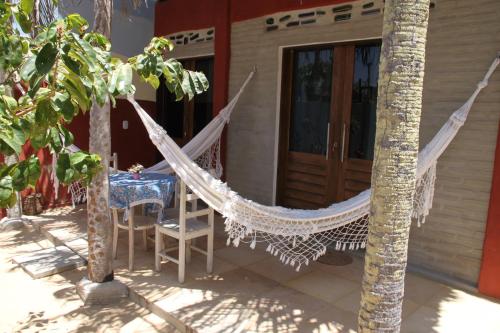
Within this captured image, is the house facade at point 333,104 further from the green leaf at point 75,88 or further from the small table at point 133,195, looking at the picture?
the green leaf at point 75,88

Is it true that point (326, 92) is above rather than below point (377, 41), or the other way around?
below

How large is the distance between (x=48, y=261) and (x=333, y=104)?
2.68 m

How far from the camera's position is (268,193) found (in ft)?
13.5

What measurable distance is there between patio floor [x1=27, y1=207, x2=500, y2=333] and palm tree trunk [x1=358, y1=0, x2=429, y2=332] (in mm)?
981

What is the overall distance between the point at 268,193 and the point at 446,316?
6.75 ft

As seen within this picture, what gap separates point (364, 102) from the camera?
3453mm

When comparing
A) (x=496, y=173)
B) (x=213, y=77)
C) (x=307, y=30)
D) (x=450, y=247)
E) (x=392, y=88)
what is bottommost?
(x=450, y=247)

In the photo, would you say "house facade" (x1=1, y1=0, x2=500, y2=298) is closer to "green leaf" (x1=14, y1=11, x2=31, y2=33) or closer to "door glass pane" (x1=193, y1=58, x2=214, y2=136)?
"door glass pane" (x1=193, y1=58, x2=214, y2=136)

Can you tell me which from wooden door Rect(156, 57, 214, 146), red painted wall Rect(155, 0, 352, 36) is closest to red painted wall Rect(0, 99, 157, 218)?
wooden door Rect(156, 57, 214, 146)

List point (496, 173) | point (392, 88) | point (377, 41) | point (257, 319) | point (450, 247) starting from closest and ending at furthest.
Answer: point (392, 88)
point (257, 319)
point (496, 173)
point (450, 247)
point (377, 41)

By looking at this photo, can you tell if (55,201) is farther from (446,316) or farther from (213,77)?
(446,316)

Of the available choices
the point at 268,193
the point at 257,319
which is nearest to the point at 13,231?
the point at 268,193

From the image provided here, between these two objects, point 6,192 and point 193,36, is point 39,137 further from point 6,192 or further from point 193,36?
point 193,36

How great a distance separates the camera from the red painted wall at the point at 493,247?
2584 millimetres
